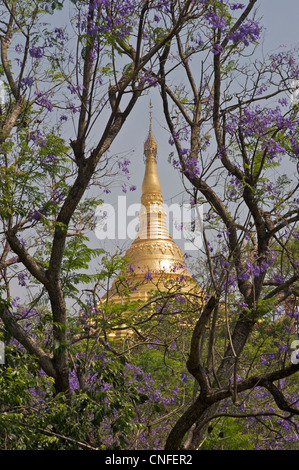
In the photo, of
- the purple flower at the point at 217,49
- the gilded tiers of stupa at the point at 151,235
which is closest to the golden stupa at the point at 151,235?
the gilded tiers of stupa at the point at 151,235

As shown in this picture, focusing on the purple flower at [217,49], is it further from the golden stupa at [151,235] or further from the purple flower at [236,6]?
the golden stupa at [151,235]

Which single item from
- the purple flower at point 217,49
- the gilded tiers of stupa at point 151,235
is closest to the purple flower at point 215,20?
the purple flower at point 217,49

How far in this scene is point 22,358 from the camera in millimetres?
6027

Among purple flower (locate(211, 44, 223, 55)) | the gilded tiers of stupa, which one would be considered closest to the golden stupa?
the gilded tiers of stupa

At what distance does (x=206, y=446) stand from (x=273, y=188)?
16.9 ft

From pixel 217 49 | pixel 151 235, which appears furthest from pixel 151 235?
pixel 217 49

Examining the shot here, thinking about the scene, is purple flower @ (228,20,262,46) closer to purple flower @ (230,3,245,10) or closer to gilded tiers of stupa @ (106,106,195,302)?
purple flower @ (230,3,245,10)

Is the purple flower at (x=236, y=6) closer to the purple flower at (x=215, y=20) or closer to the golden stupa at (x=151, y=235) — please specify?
the purple flower at (x=215, y=20)

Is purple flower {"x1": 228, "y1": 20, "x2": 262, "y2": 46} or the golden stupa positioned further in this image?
the golden stupa

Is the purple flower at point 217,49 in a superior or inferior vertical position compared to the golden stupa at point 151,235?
inferior

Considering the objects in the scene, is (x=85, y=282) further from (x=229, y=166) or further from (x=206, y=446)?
(x=206, y=446)

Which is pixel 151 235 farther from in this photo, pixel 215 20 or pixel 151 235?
pixel 215 20

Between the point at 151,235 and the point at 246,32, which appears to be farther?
the point at 151,235

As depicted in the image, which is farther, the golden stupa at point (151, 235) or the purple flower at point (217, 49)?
the golden stupa at point (151, 235)
